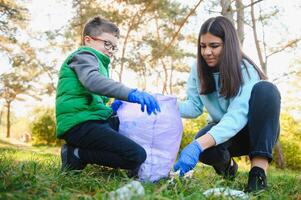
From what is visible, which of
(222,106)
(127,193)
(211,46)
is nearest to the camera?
(127,193)

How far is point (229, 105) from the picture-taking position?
254 centimetres

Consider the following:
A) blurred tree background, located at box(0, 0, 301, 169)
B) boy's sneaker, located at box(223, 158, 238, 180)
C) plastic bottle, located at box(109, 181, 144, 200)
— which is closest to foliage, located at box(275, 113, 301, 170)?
blurred tree background, located at box(0, 0, 301, 169)

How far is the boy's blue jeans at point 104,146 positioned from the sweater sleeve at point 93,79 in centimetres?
27

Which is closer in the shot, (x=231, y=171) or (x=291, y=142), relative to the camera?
(x=231, y=171)

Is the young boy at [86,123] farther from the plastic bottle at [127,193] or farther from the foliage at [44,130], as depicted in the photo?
the foliage at [44,130]

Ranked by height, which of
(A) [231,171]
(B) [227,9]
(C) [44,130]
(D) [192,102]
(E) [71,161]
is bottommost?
(C) [44,130]

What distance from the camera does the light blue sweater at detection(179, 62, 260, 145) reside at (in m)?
2.35

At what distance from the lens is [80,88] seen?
2.51 meters

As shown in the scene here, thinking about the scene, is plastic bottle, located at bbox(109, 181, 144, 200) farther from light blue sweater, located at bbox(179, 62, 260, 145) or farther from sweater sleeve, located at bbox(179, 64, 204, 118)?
sweater sleeve, located at bbox(179, 64, 204, 118)

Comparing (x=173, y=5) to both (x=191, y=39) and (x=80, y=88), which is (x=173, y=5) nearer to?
(x=191, y=39)

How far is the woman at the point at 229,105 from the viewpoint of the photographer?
2.34 m

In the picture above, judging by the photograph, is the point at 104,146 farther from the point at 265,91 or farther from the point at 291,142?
the point at 291,142

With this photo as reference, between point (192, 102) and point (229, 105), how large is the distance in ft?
1.27

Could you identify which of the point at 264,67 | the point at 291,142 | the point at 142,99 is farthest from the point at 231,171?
the point at 291,142
